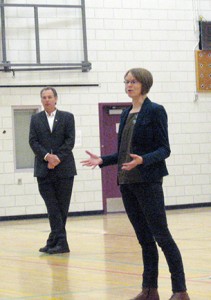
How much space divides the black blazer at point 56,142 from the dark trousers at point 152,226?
11.2 feet

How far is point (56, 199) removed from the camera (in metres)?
9.05

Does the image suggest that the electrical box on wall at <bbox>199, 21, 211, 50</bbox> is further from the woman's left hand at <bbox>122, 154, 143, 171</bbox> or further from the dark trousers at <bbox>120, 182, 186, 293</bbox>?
the woman's left hand at <bbox>122, 154, 143, 171</bbox>

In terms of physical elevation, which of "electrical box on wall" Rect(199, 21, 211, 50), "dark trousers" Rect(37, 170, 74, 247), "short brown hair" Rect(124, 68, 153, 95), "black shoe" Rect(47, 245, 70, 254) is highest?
"electrical box on wall" Rect(199, 21, 211, 50)

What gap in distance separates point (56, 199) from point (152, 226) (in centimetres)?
377

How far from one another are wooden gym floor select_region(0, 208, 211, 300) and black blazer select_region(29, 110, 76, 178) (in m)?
0.97

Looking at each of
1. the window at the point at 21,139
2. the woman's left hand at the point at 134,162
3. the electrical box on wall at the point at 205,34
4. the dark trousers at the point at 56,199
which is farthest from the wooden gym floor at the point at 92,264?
the electrical box on wall at the point at 205,34

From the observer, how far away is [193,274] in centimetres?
693

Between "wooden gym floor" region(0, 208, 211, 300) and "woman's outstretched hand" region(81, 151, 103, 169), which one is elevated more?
"woman's outstretched hand" region(81, 151, 103, 169)

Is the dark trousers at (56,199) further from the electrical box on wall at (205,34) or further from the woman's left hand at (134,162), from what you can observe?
the electrical box on wall at (205,34)

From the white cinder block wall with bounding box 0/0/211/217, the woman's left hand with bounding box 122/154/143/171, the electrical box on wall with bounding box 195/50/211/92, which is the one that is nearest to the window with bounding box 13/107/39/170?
the white cinder block wall with bounding box 0/0/211/217

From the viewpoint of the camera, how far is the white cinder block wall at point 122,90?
631 inches

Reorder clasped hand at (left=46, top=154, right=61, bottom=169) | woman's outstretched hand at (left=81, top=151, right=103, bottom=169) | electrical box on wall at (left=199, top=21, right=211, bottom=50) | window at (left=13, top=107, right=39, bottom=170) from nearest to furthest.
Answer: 1. woman's outstretched hand at (left=81, top=151, right=103, bottom=169)
2. clasped hand at (left=46, top=154, right=61, bottom=169)
3. window at (left=13, top=107, right=39, bottom=170)
4. electrical box on wall at (left=199, top=21, right=211, bottom=50)

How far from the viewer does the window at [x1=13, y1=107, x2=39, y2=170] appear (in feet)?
53.2

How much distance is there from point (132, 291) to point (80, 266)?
1782 mm
